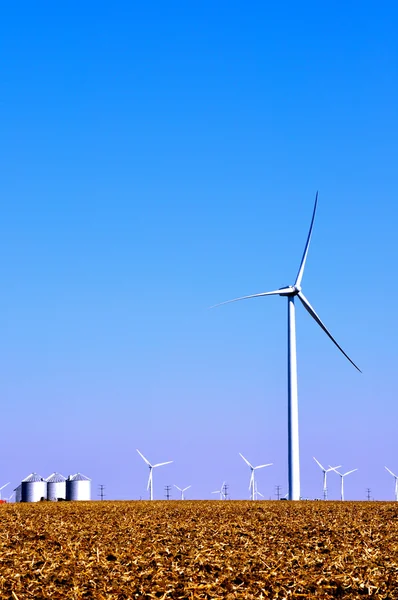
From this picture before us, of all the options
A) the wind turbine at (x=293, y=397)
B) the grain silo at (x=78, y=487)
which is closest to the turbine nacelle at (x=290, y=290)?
the wind turbine at (x=293, y=397)

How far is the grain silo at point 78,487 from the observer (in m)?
94.5

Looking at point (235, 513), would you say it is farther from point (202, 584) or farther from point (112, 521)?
point (202, 584)

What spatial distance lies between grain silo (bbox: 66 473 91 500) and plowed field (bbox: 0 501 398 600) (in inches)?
2545

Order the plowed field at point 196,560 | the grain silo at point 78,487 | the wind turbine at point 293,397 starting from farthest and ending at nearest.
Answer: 1. the grain silo at point 78,487
2. the wind turbine at point 293,397
3. the plowed field at point 196,560

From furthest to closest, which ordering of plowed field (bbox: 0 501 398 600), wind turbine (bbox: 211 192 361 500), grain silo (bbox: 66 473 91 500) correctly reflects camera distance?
grain silo (bbox: 66 473 91 500) < wind turbine (bbox: 211 192 361 500) < plowed field (bbox: 0 501 398 600)

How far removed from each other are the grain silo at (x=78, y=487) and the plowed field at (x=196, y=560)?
6464 centimetres

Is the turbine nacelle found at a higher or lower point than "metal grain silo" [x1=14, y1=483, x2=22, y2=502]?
higher

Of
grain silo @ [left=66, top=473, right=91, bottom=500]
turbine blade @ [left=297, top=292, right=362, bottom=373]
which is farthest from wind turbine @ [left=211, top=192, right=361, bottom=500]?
grain silo @ [left=66, top=473, right=91, bottom=500]

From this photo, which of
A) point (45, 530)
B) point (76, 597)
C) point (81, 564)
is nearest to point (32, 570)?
point (81, 564)

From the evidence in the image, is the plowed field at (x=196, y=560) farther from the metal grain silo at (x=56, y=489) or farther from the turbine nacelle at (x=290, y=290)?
the metal grain silo at (x=56, y=489)

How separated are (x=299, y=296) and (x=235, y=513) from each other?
123ft

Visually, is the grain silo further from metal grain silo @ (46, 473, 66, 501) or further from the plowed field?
the plowed field

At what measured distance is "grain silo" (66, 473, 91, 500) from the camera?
94.5 m

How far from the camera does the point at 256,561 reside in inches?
767
